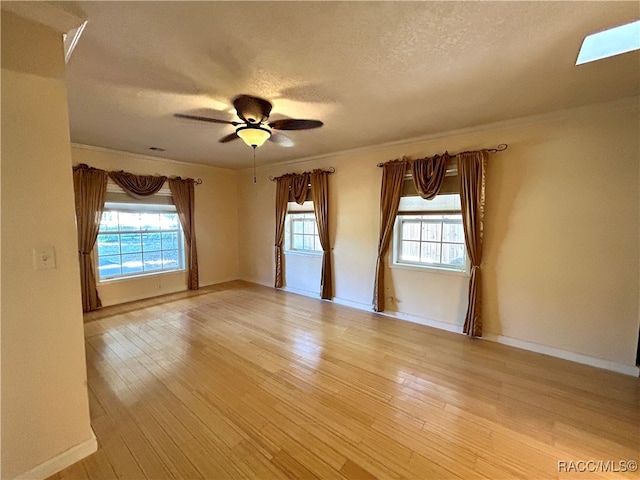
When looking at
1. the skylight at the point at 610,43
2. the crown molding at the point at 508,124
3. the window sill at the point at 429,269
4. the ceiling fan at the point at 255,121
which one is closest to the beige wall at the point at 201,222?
the crown molding at the point at 508,124

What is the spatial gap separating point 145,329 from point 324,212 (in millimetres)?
3082

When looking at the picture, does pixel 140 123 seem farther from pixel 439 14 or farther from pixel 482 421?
pixel 482 421

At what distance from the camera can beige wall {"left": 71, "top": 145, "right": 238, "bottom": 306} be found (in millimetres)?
4434

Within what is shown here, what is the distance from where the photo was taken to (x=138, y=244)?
4.88m

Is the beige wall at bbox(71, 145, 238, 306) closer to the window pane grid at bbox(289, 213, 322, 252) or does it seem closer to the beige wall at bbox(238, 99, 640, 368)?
the window pane grid at bbox(289, 213, 322, 252)

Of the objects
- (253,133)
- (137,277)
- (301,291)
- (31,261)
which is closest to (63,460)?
(31,261)

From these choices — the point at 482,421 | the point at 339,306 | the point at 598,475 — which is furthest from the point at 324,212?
the point at 598,475

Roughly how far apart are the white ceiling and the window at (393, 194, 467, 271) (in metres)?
1.03

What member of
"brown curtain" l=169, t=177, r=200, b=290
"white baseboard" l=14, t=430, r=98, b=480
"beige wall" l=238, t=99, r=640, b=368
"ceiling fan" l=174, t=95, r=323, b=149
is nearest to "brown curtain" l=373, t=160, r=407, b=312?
"beige wall" l=238, t=99, r=640, b=368

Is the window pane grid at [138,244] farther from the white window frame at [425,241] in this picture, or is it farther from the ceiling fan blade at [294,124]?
the white window frame at [425,241]

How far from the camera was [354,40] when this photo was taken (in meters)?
1.64

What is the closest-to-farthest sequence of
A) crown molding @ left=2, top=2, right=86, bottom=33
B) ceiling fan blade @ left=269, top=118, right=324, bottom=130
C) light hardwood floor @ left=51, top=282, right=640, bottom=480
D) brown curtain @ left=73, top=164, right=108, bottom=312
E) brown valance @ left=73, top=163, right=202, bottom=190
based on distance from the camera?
crown molding @ left=2, top=2, right=86, bottom=33 < light hardwood floor @ left=51, top=282, right=640, bottom=480 < ceiling fan blade @ left=269, top=118, right=324, bottom=130 < brown curtain @ left=73, top=164, right=108, bottom=312 < brown valance @ left=73, top=163, right=202, bottom=190

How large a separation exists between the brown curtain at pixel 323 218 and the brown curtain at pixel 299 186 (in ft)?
0.65

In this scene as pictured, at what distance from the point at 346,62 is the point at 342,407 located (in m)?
2.54
